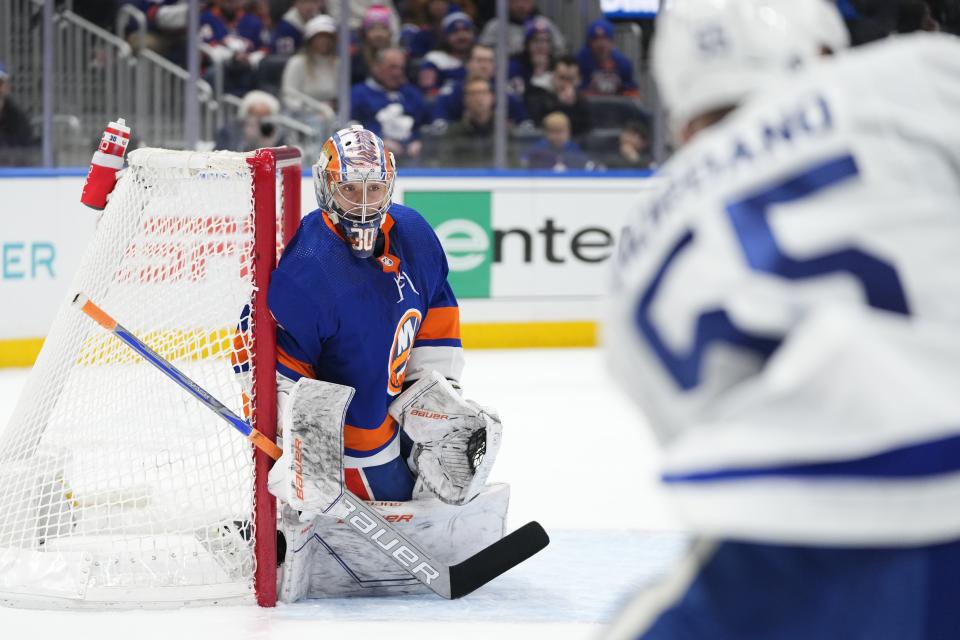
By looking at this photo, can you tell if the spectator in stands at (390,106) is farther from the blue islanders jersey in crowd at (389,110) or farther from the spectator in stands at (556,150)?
the spectator in stands at (556,150)

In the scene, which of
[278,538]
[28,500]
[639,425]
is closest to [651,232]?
[278,538]

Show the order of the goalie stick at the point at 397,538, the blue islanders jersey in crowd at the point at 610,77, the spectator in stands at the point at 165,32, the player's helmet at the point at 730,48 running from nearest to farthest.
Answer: the player's helmet at the point at 730,48 → the goalie stick at the point at 397,538 → the spectator in stands at the point at 165,32 → the blue islanders jersey in crowd at the point at 610,77

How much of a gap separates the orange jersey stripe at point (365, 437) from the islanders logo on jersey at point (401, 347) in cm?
8

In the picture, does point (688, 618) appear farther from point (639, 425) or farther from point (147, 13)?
point (147, 13)

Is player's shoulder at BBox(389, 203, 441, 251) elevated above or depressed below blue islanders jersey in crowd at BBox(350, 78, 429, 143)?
below

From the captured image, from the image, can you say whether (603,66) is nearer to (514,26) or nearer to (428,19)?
(514,26)

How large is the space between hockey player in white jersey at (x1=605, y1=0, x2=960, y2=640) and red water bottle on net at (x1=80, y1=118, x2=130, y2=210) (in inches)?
85.0

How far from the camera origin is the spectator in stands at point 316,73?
21.9 ft

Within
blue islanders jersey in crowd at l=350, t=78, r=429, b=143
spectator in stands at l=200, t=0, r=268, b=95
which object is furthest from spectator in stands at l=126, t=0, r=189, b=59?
blue islanders jersey in crowd at l=350, t=78, r=429, b=143

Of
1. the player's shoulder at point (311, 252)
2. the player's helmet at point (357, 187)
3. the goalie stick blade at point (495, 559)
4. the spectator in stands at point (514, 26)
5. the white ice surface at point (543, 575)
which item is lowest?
the white ice surface at point (543, 575)

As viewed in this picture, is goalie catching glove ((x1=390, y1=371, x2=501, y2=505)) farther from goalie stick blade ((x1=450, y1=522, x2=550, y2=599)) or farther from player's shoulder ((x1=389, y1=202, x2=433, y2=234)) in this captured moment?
player's shoulder ((x1=389, y1=202, x2=433, y2=234))

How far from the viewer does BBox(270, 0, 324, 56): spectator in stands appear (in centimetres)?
686

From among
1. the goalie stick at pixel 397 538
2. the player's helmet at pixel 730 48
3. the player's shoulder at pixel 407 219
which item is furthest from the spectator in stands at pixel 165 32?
the player's helmet at pixel 730 48

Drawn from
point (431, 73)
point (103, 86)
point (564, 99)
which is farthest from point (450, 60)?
point (103, 86)
